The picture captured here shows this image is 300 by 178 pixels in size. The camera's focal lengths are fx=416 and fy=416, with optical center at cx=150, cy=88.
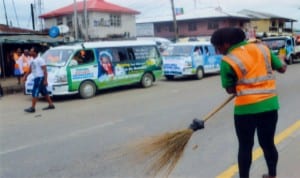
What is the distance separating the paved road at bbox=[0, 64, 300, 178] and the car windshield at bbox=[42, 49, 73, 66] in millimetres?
1170

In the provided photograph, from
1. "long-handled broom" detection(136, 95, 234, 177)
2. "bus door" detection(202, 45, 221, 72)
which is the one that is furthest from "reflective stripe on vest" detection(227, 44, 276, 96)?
"bus door" detection(202, 45, 221, 72)

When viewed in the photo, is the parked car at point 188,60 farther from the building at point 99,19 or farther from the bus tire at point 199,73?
the building at point 99,19

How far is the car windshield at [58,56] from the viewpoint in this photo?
12.8 m

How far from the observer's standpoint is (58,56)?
1298cm

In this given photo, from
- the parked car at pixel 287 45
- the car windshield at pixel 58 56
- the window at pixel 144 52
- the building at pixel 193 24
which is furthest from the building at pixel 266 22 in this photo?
the car windshield at pixel 58 56

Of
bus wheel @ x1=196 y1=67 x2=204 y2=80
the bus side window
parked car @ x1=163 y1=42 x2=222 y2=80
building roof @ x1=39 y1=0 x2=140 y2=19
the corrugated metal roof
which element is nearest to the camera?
the bus side window

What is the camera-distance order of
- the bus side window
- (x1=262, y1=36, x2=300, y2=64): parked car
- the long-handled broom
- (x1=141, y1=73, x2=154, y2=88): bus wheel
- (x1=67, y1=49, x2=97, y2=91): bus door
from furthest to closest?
(x1=262, y1=36, x2=300, y2=64): parked car → (x1=141, y1=73, x2=154, y2=88): bus wheel → the bus side window → (x1=67, y1=49, x2=97, y2=91): bus door → the long-handled broom

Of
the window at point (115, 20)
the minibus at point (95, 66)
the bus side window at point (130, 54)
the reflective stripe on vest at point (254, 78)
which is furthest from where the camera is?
the window at point (115, 20)

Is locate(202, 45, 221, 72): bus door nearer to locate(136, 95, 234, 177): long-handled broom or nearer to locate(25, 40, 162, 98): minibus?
locate(25, 40, 162, 98): minibus

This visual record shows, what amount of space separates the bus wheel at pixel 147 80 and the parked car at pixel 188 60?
7.83 feet

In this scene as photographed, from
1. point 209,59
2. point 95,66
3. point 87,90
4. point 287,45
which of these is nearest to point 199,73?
point 209,59

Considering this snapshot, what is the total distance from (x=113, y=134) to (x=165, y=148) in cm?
307

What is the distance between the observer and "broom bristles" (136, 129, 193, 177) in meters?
4.10

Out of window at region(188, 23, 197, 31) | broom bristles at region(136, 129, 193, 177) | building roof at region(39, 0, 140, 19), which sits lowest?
broom bristles at region(136, 129, 193, 177)
